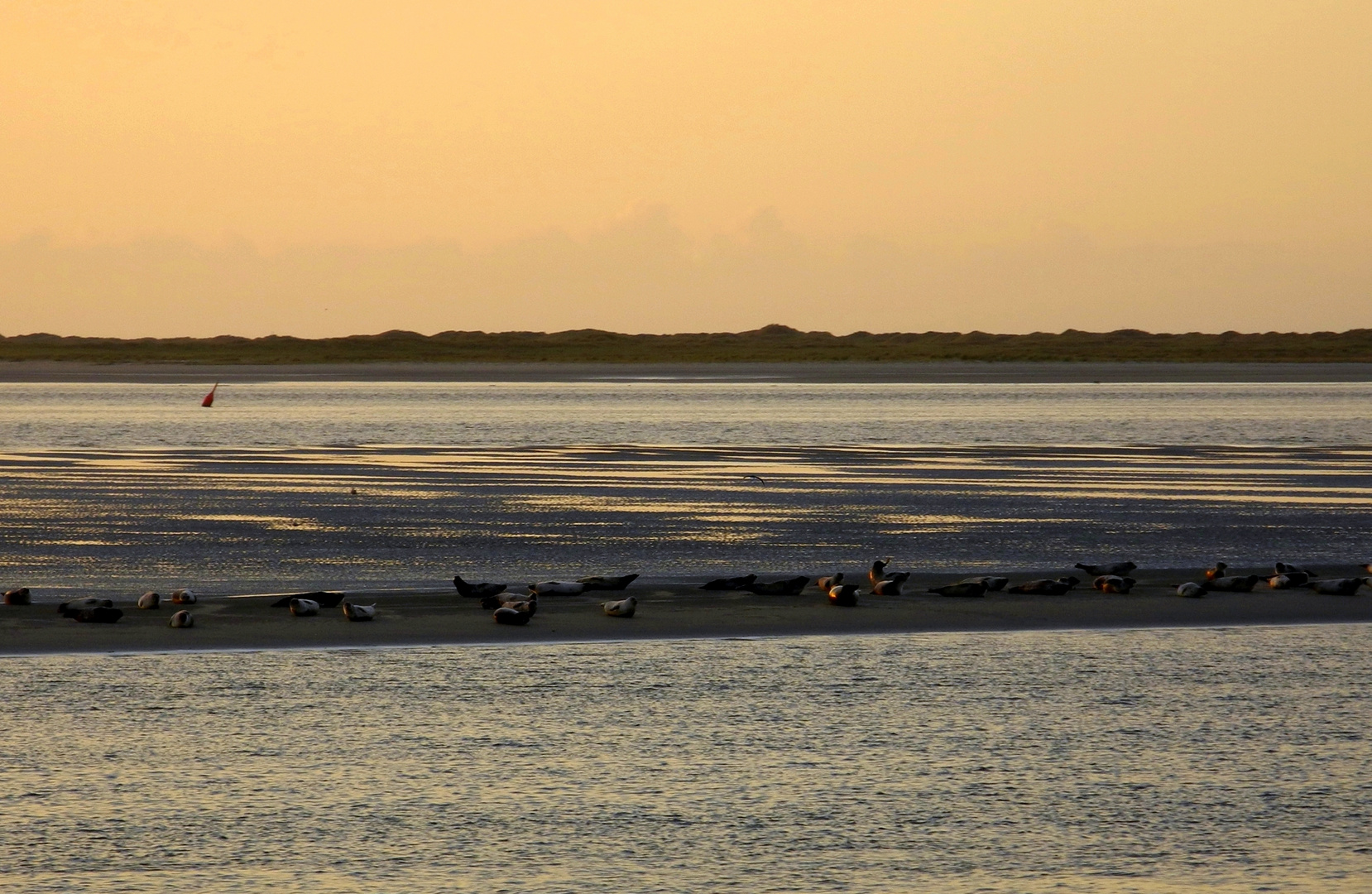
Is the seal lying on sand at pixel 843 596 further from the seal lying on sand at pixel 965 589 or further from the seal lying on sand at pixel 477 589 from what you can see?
the seal lying on sand at pixel 477 589

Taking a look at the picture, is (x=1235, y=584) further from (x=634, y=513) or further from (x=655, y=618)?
(x=634, y=513)

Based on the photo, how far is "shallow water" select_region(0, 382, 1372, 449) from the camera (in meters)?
40.2

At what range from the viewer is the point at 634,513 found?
21.0m

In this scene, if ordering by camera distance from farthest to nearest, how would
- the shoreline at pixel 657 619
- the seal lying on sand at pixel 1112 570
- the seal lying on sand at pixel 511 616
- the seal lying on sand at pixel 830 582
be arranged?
the seal lying on sand at pixel 1112 570 → the seal lying on sand at pixel 830 582 → the seal lying on sand at pixel 511 616 → the shoreline at pixel 657 619

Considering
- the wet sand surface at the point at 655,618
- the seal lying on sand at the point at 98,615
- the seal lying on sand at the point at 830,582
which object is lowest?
the wet sand surface at the point at 655,618

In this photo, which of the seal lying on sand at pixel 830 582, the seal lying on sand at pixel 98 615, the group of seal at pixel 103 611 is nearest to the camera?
the group of seal at pixel 103 611

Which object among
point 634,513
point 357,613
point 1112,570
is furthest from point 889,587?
point 634,513

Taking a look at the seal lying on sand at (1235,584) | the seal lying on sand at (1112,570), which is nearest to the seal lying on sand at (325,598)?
the seal lying on sand at (1112,570)

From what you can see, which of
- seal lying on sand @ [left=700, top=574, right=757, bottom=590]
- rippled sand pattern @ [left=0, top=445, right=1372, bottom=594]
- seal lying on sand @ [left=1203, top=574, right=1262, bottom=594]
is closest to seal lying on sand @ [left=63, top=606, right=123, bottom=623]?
rippled sand pattern @ [left=0, top=445, right=1372, bottom=594]

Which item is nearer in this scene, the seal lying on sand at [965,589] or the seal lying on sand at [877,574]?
the seal lying on sand at [965,589]

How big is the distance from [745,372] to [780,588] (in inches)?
4478

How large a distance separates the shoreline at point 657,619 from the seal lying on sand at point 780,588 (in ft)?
0.29

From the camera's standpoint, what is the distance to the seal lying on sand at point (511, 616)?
11758 millimetres

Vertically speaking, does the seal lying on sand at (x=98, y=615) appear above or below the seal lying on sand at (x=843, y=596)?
above
